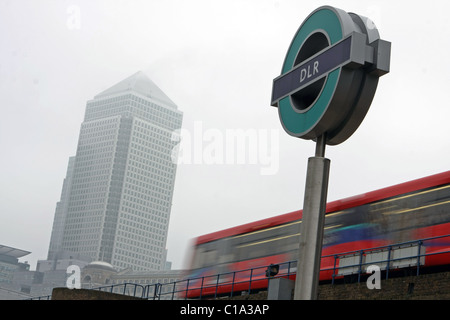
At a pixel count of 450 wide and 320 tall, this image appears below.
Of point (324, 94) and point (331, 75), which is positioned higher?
point (331, 75)

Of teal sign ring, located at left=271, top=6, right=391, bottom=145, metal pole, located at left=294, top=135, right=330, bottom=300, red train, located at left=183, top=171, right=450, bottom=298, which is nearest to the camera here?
metal pole, located at left=294, top=135, right=330, bottom=300

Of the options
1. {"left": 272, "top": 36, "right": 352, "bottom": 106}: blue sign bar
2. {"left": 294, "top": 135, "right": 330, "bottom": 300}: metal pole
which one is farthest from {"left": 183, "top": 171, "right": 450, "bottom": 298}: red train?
{"left": 294, "top": 135, "right": 330, "bottom": 300}: metal pole

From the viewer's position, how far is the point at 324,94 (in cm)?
661

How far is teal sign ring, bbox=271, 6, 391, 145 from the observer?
20.9 ft

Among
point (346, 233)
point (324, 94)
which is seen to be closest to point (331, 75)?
point (324, 94)

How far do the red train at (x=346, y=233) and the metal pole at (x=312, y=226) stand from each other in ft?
27.4

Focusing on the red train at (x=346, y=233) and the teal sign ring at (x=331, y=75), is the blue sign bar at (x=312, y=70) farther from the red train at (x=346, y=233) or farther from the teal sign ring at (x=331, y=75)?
the red train at (x=346, y=233)

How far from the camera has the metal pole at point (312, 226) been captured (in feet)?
20.5

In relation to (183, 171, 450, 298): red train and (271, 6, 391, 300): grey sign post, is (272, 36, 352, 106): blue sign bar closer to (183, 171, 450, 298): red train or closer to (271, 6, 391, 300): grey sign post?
(271, 6, 391, 300): grey sign post

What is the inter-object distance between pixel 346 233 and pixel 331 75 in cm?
1531

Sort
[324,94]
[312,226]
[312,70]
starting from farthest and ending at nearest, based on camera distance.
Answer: [312,70] < [324,94] < [312,226]

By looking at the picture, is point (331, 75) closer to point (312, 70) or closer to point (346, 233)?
point (312, 70)

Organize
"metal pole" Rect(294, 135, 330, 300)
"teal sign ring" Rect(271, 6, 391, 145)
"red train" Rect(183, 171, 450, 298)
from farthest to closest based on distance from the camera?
"red train" Rect(183, 171, 450, 298), "teal sign ring" Rect(271, 6, 391, 145), "metal pole" Rect(294, 135, 330, 300)

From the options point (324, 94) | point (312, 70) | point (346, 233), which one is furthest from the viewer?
point (346, 233)
